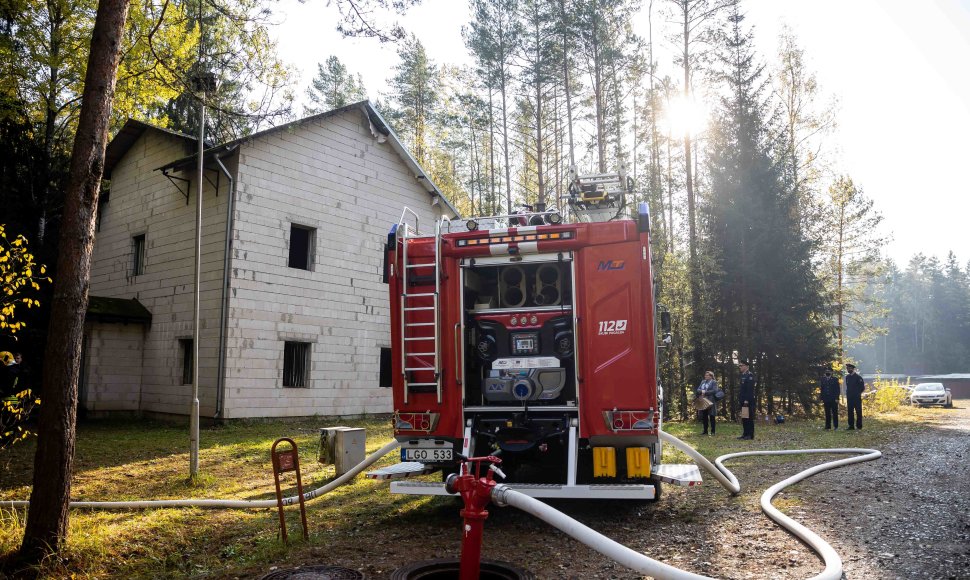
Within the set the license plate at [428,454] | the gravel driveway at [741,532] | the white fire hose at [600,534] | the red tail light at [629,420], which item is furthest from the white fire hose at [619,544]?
the license plate at [428,454]

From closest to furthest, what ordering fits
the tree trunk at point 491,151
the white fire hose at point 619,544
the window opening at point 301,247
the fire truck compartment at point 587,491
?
the white fire hose at point 619,544, the fire truck compartment at point 587,491, the window opening at point 301,247, the tree trunk at point 491,151

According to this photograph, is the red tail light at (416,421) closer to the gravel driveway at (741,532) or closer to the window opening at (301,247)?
the gravel driveway at (741,532)

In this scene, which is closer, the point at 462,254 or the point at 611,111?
the point at 462,254

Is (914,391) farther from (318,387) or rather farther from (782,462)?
(318,387)

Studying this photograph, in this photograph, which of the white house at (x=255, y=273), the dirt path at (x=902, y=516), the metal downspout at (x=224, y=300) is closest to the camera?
the dirt path at (x=902, y=516)

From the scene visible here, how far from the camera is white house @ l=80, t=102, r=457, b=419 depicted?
16.9m

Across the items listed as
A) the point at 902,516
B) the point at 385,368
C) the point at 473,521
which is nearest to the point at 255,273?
the point at 385,368

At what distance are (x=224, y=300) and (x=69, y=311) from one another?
11.5 m

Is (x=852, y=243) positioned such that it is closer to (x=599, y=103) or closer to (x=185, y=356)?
(x=599, y=103)

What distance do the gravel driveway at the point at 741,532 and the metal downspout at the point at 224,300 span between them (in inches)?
390

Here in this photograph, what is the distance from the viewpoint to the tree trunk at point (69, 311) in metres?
5.40

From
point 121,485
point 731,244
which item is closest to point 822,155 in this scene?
point 731,244

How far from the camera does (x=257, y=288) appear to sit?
1723cm

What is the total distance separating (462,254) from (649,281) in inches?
82.0
